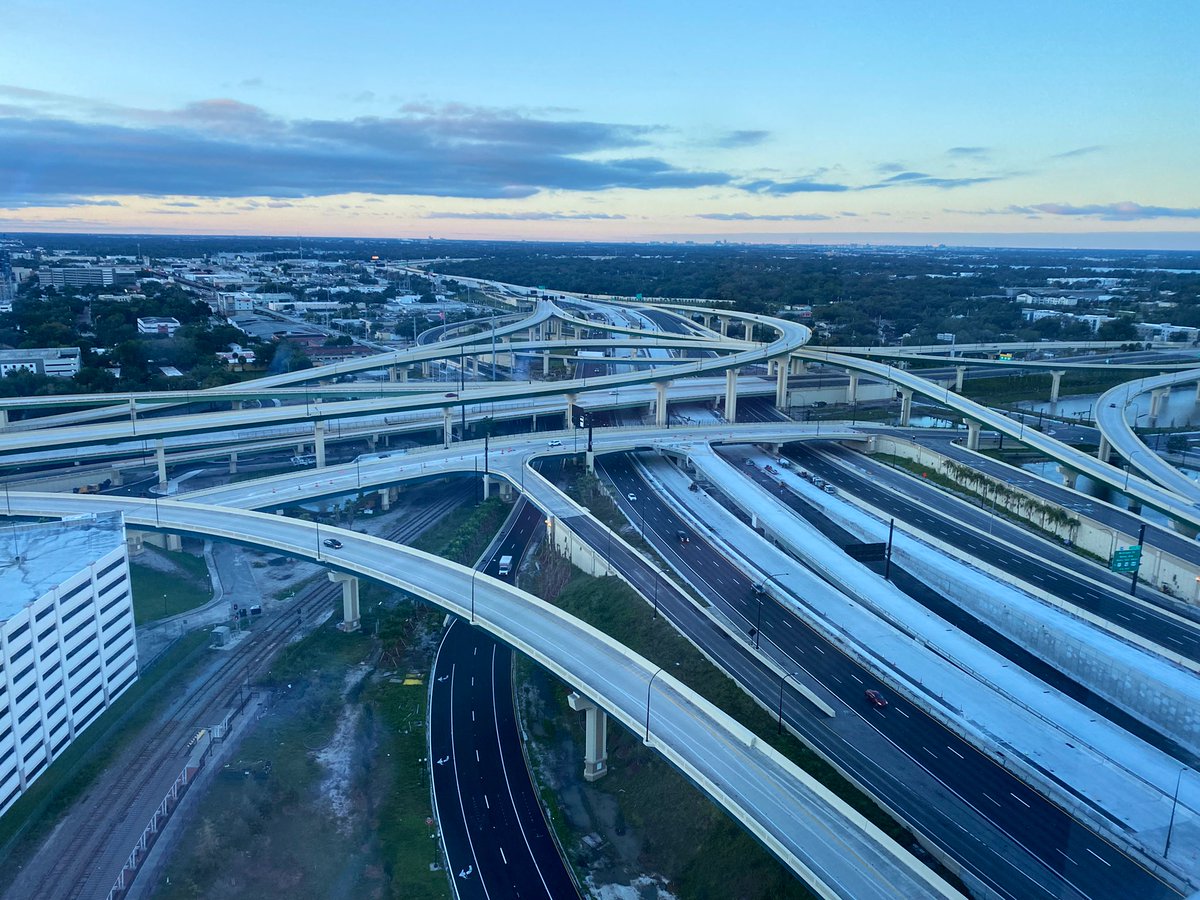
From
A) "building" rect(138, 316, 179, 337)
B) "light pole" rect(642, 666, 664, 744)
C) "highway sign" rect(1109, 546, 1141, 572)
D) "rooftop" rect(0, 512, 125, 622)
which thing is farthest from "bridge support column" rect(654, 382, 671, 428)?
"building" rect(138, 316, 179, 337)

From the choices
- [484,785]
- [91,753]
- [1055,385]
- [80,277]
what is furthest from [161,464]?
[80,277]

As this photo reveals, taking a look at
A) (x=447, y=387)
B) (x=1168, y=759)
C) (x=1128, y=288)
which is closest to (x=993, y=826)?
(x=1168, y=759)

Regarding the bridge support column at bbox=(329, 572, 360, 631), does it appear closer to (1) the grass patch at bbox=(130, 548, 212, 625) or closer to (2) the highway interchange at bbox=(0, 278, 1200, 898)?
(2) the highway interchange at bbox=(0, 278, 1200, 898)

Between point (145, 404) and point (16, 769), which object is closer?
point (16, 769)

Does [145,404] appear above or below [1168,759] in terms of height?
above

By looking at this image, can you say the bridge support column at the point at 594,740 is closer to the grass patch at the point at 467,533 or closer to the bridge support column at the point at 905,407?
the grass patch at the point at 467,533

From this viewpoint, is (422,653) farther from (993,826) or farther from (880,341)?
(880,341)

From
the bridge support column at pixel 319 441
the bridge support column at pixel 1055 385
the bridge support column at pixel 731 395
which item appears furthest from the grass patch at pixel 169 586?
the bridge support column at pixel 1055 385

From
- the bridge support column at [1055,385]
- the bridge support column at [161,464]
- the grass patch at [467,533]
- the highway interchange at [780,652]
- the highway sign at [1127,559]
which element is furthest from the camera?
the bridge support column at [1055,385]
